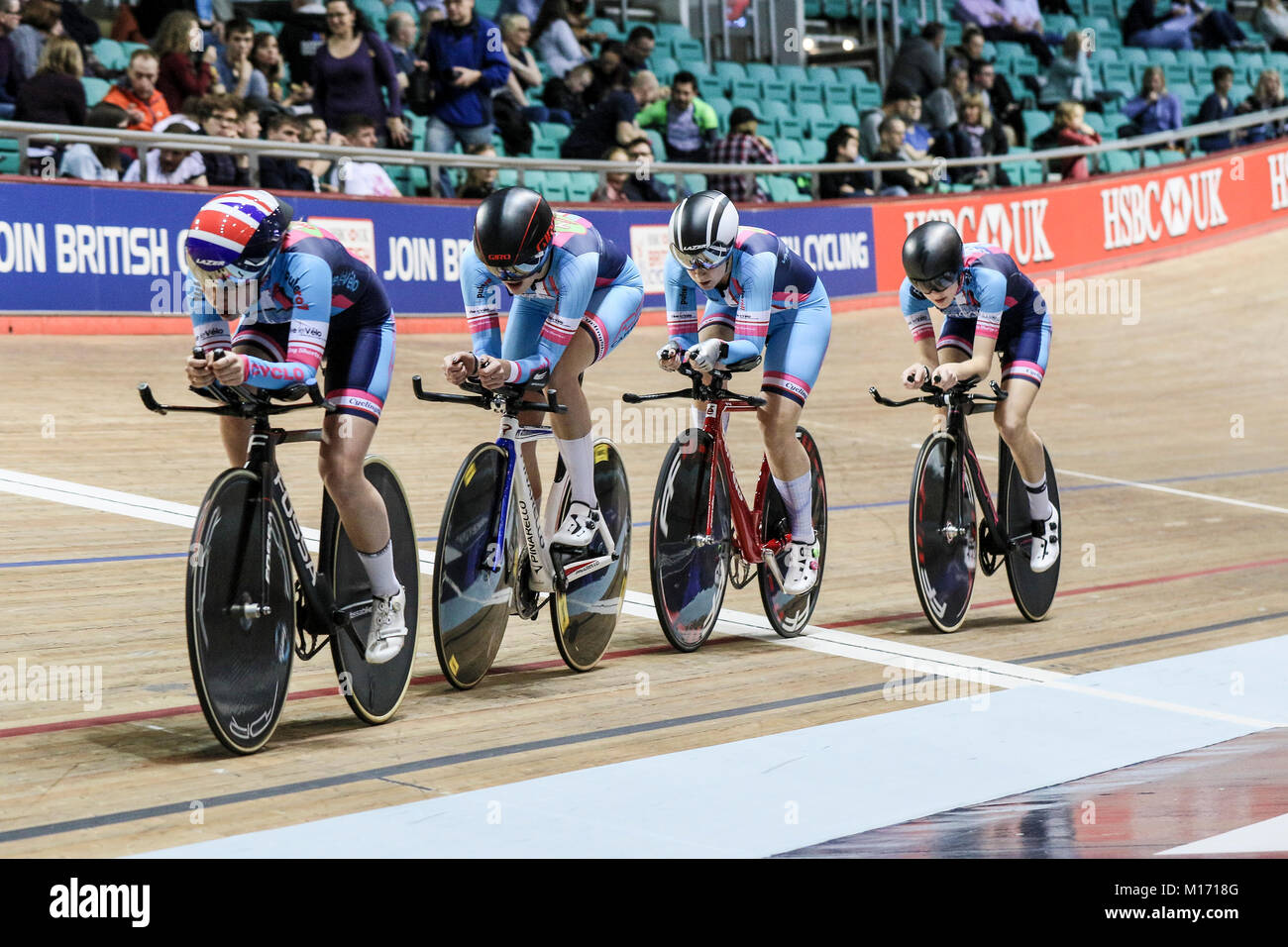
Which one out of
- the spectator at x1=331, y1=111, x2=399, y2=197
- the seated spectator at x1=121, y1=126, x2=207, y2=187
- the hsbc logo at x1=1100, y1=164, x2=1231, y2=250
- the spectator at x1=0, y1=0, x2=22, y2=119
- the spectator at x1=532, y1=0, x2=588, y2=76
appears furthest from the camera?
the hsbc logo at x1=1100, y1=164, x2=1231, y2=250

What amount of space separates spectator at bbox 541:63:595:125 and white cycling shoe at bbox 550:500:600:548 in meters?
8.35

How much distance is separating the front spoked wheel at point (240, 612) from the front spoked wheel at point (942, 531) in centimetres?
258

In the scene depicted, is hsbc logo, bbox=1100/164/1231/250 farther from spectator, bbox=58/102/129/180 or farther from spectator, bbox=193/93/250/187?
spectator, bbox=58/102/129/180

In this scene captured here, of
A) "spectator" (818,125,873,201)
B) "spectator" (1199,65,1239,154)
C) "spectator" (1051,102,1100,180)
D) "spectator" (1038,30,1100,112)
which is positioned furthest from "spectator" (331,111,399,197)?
"spectator" (1199,65,1239,154)

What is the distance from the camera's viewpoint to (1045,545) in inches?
238

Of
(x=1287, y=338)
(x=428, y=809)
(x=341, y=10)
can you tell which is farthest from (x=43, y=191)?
(x=1287, y=338)

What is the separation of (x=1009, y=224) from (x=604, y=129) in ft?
15.8

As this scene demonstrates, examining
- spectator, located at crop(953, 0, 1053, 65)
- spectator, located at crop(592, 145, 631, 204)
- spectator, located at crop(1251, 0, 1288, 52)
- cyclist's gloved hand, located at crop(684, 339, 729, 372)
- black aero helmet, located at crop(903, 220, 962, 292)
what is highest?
spectator, located at crop(1251, 0, 1288, 52)

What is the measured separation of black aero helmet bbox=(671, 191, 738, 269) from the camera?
488 centimetres

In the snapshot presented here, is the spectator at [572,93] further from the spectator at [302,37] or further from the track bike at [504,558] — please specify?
the track bike at [504,558]

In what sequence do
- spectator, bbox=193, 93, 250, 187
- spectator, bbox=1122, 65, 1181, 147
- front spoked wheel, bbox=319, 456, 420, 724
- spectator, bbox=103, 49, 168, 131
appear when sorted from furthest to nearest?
spectator, bbox=1122, 65, 1181, 147, spectator, bbox=193, 93, 250, 187, spectator, bbox=103, 49, 168, 131, front spoked wheel, bbox=319, 456, 420, 724

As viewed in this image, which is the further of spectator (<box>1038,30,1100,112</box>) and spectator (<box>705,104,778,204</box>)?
spectator (<box>1038,30,1100,112</box>)

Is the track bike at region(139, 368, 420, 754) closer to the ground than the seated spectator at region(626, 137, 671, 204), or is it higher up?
closer to the ground

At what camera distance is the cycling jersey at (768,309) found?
504cm
